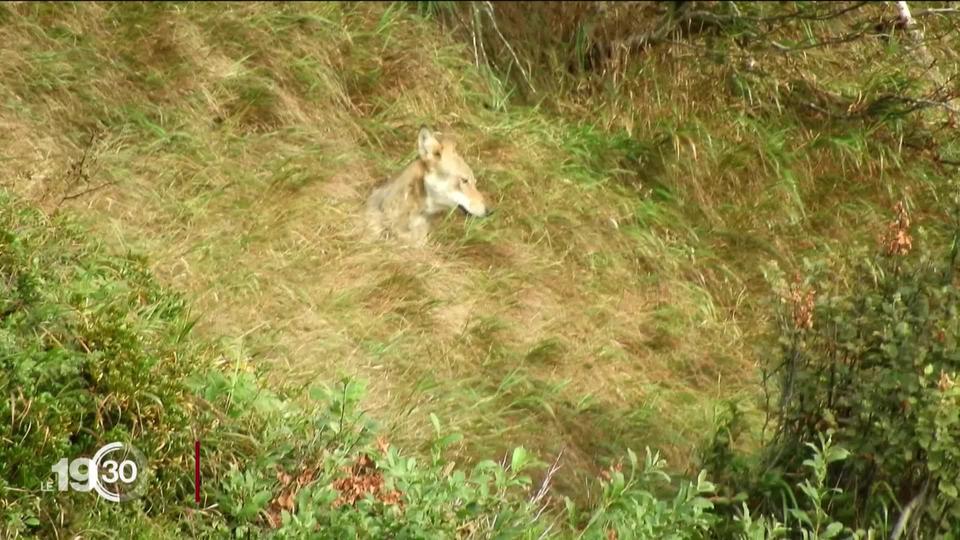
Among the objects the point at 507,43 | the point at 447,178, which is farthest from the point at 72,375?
the point at 507,43

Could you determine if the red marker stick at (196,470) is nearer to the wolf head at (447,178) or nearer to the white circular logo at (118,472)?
the white circular logo at (118,472)

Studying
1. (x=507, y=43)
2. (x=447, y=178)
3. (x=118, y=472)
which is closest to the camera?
(x=118, y=472)

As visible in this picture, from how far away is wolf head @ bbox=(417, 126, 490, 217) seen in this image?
8180mm

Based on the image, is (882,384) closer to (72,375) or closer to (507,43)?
(72,375)

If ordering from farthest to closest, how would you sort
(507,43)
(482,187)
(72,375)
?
(507,43) → (482,187) → (72,375)

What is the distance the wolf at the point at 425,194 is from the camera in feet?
26.5

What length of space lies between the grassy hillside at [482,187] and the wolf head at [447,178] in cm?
13

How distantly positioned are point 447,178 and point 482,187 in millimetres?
368

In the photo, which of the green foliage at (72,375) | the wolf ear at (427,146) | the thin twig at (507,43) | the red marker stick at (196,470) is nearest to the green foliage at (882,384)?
the red marker stick at (196,470)

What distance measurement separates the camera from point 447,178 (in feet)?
26.8

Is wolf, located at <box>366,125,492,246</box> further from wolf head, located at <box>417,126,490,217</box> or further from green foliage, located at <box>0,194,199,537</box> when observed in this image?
green foliage, located at <box>0,194,199,537</box>

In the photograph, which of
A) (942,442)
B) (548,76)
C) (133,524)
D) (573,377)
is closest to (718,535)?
(942,442)

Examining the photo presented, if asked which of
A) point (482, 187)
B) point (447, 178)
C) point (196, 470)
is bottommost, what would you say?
point (482, 187)

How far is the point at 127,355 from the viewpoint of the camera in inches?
207
